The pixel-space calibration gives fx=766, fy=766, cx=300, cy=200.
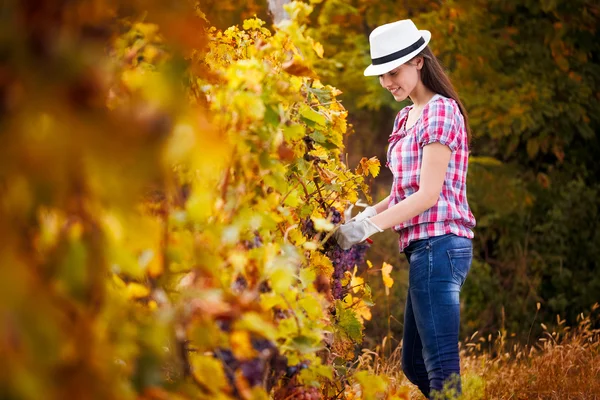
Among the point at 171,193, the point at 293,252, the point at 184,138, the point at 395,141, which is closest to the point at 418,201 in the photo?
the point at 395,141

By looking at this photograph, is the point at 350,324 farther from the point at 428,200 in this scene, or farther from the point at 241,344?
the point at 241,344

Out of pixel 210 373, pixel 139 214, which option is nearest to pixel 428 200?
pixel 210 373

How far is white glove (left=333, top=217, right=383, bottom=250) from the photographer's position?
8.73ft

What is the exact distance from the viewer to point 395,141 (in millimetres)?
3064

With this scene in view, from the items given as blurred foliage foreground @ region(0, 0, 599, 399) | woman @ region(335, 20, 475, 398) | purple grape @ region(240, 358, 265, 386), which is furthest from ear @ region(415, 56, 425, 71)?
purple grape @ region(240, 358, 265, 386)

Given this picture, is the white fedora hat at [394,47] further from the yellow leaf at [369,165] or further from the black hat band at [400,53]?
the yellow leaf at [369,165]

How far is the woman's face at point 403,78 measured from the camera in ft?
9.44

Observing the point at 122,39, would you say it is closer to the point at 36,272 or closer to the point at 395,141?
the point at 36,272

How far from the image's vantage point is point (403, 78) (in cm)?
288

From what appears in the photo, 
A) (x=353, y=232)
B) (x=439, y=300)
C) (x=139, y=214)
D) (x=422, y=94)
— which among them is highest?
(x=139, y=214)

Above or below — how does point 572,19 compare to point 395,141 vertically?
below

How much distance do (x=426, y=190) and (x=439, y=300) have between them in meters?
0.40

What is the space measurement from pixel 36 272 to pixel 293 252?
3.29 ft

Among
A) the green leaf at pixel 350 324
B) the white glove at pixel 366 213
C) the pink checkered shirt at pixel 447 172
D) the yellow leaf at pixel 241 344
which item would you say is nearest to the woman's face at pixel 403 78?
the pink checkered shirt at pixel 447 172
